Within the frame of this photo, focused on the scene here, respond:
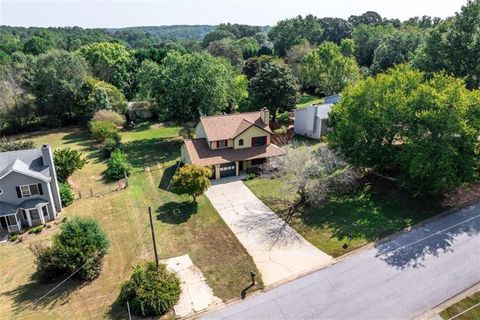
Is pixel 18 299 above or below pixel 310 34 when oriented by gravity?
below

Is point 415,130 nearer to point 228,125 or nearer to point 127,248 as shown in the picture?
point 228,125

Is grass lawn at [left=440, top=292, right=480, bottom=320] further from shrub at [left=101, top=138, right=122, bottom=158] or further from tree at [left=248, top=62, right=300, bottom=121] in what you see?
shrub at [left=101, top=138, right=122, bottom=158]

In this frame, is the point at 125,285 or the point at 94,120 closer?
the point at 125,285

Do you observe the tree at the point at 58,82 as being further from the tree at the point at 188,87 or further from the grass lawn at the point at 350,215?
the grass lawn at the point at 350,215

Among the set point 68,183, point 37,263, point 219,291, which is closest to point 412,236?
point 219,291

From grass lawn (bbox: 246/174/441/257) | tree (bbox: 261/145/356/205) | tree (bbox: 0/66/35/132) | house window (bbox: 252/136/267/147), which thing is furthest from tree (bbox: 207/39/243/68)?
grass lawn (bbox: 246/174/441/257)

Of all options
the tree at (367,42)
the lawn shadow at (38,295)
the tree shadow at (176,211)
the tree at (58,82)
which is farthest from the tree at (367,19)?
the lawn shadow at (38,295)

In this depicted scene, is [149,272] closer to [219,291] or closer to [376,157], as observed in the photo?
[219,291]

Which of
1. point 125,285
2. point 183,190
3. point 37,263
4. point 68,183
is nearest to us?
point 125,285

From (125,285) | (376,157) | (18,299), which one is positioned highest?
(376,157)

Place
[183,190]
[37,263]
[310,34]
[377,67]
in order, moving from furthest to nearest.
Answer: [310,34] < [377,67] < [183,190] < [37,263]
